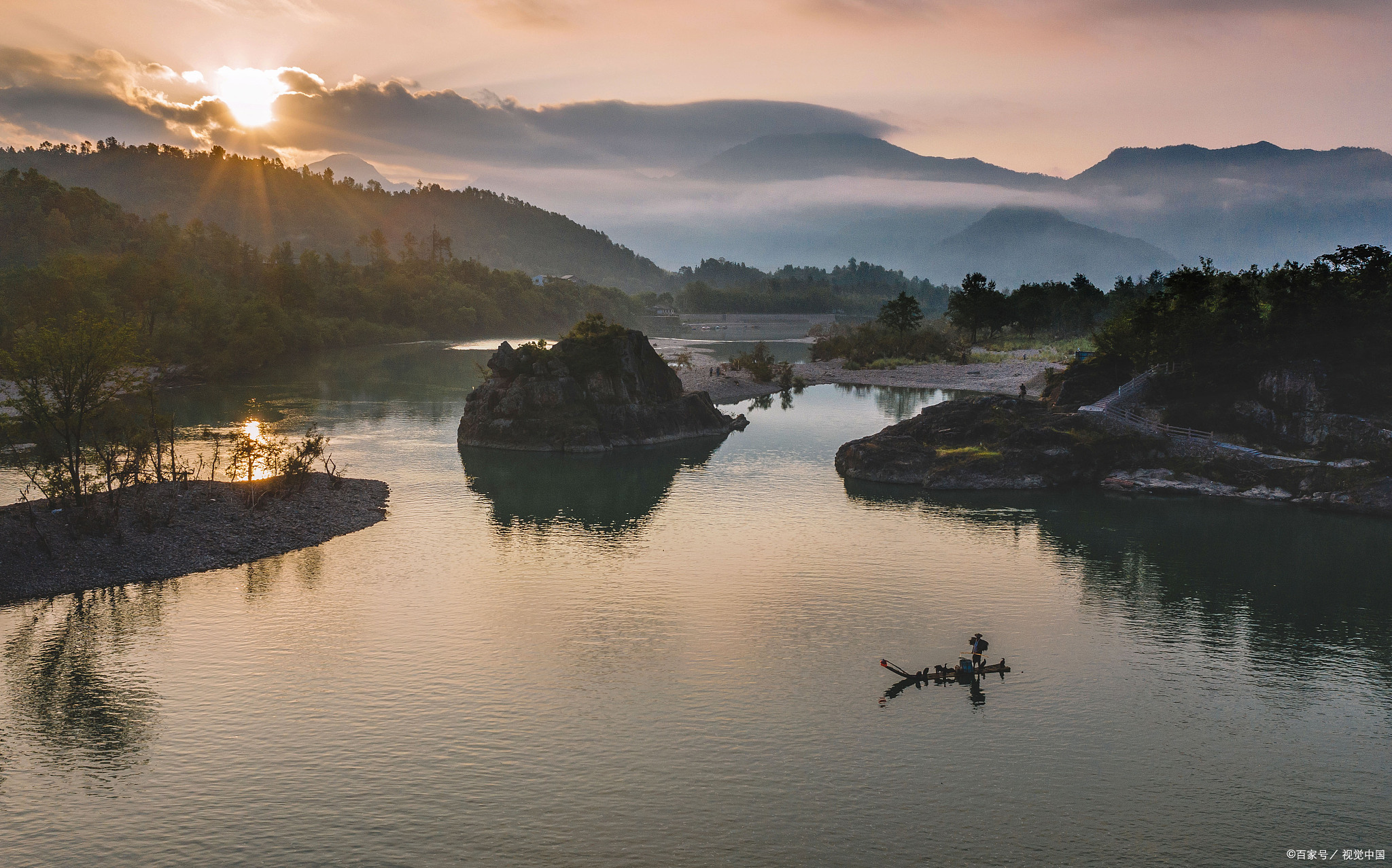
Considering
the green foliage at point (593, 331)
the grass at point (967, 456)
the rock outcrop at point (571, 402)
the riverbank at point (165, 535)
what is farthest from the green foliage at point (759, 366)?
the riverbank at point (165, 535)

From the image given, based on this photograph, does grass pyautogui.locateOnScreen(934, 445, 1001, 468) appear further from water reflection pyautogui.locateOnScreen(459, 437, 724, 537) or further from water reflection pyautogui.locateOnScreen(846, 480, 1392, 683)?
water reflection pyautogui.locateOnScreen(459, 437, 724, 537)

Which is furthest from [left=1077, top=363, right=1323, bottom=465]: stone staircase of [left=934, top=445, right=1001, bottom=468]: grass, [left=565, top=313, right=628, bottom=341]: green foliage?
[left=565, top=313, right=628, bottom=341]: green foliage

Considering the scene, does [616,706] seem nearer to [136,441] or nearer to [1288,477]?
[136,441]

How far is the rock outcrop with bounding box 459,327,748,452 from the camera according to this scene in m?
105

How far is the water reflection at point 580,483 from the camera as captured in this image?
253ft

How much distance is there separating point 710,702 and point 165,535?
1612 inches

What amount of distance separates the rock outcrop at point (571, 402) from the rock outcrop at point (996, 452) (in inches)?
1091

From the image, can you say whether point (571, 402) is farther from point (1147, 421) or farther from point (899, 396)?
point (899, 396)

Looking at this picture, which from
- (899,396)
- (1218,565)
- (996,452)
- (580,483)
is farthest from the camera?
(899,396)

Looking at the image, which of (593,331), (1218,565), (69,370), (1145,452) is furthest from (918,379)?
(69,370)

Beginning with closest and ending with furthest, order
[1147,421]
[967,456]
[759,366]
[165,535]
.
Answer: [165,535] < [967,456] < [1147,421] < [759,366]

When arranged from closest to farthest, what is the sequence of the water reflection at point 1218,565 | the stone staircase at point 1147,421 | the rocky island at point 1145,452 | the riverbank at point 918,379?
the water reflection at point 1218,565 → the rocky island at point 1145,452 → the stone staircase at point 1147,421 → the riverbank at point 918,379

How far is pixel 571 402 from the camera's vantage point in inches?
4240

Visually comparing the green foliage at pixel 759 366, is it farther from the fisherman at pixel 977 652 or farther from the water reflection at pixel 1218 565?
the fisherman at pixel 977 652
